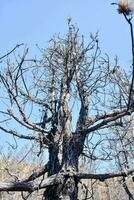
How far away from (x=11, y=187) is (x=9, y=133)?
1058 mm

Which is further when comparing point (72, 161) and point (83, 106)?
point (83, 106)

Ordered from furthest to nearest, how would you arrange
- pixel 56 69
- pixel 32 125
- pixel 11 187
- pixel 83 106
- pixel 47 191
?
pixel 56 69 → pixel 83 106 → pixel 32 125 → pixel 47 191 → pixel 11 187

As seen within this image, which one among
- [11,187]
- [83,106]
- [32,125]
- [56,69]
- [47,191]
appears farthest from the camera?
[56,69]

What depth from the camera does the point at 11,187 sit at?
477 cm

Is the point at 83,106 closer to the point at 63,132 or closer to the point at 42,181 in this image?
the point at 63,132

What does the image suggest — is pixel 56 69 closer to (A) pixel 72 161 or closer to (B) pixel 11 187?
(A) pixel 72 161

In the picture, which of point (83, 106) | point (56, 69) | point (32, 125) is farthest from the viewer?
point (56, 69)

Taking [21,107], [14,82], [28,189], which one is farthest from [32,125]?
[28,189]

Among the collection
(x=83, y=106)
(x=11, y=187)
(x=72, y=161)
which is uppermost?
(x=83, y=106)

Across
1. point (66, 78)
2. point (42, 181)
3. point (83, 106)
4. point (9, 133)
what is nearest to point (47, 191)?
point (42, 181)

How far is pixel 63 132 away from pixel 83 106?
2.10 feet

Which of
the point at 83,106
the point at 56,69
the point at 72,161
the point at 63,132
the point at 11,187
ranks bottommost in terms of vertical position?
the point at 11,187

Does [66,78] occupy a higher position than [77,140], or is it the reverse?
[66,78]

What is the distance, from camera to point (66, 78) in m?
6.33
